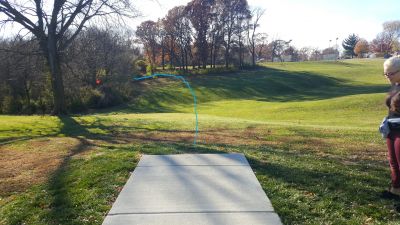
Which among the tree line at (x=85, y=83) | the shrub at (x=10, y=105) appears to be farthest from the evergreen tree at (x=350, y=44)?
the shrub at (x=10, y=105)

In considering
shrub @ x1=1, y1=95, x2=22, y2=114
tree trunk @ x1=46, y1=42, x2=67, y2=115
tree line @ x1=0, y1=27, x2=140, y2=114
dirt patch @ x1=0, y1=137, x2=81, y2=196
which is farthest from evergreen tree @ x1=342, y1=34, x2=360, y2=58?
dirt patch @ x1=0, y1=137, x2=81, y2=196

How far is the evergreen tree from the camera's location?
376ft

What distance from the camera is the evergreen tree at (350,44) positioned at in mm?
114562

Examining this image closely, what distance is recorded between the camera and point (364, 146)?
8805mm

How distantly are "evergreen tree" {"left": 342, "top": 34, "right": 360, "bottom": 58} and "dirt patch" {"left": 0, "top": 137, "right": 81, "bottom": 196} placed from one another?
4618 inches

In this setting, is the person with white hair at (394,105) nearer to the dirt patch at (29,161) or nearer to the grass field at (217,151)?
the grass field at (217,151)

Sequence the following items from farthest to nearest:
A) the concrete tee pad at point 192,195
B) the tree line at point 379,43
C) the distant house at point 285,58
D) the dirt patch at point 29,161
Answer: the distant house at point 285,58, the tree line at point 379,43, the dirt patch at point 29,161, the concrete tee pad at point 192,195

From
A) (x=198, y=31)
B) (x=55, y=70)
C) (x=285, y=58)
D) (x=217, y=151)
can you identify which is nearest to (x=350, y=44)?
(x=285, y=58)

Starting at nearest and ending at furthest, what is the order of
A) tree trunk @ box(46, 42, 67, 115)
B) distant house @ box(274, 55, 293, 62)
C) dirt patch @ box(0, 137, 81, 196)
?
dirt patch @ box(0, 137, 81, 196) < tree trunk @ box(46, 42, 67, 115) < distant house @ box(274, 55, 293, 62)

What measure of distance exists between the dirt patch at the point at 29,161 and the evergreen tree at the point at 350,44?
117m

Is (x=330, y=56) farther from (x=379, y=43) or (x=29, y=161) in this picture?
(x=29, y=161)

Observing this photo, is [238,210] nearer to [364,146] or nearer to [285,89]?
[364,146]

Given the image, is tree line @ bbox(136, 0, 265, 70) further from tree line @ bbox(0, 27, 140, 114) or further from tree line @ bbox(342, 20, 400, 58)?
A: tree line @ bbox(342, 20, 400, 58)

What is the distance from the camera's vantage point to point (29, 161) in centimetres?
760
